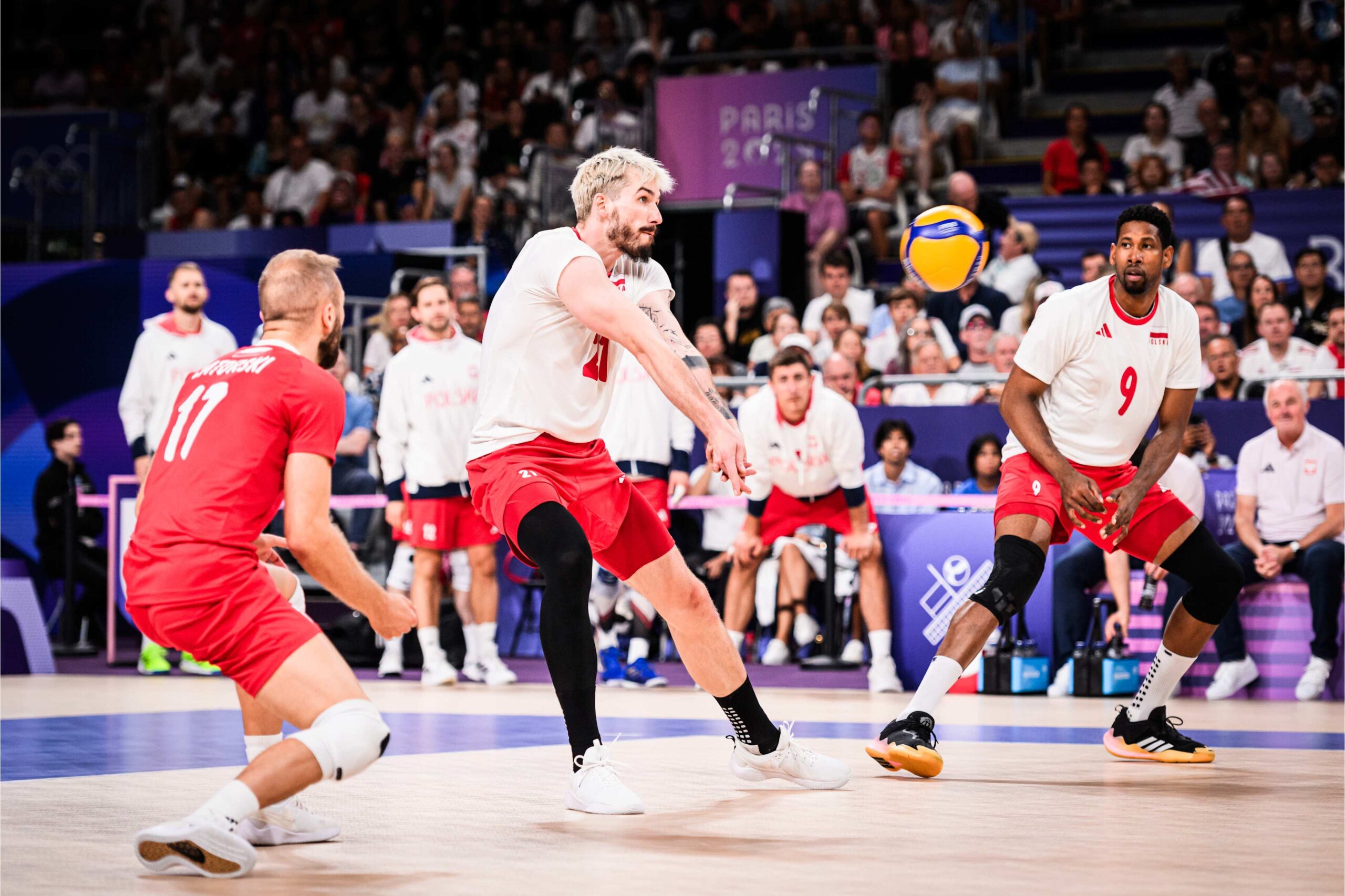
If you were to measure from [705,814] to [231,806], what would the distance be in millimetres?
1618

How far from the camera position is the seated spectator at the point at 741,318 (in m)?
14.5

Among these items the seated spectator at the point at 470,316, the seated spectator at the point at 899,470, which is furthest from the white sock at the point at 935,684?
the seated spectator at the point at 470,316

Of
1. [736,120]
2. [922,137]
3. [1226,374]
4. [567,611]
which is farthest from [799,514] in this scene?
[736,120]

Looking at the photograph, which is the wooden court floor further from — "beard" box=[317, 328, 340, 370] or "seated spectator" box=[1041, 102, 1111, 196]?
"seated spectator" box=[1041, 102, 1111, 196]

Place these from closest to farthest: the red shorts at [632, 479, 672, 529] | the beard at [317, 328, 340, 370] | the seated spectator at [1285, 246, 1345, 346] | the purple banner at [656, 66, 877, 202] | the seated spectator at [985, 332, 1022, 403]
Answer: the beard at [317, 328, 340, 370] < the red shorts at [632, 479, 672, 529] < the seated spectator at [985, 332, 1022, 403] < the seated spectator at [1285, 246, 1345, 346] < the purple banner at [656, 66, 877, 202]

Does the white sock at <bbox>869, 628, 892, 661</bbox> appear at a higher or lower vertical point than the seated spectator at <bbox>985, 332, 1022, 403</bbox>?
lower

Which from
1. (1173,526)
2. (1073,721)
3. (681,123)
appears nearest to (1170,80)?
(681,123)

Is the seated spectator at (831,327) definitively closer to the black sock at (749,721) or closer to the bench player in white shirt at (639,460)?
the bench player in white shirt at (639,460)

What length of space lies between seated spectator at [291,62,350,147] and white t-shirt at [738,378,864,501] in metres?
11.4

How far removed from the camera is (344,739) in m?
4.09

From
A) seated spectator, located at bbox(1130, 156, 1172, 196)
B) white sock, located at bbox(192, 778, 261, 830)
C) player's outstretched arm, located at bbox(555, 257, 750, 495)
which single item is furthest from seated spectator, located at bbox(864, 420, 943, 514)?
white sock, located at bbox(192, 778, 261, 830)

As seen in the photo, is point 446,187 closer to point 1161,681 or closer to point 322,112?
point 322,112

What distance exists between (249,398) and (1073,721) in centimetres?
534

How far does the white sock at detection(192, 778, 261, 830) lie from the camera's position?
12.9 feet
